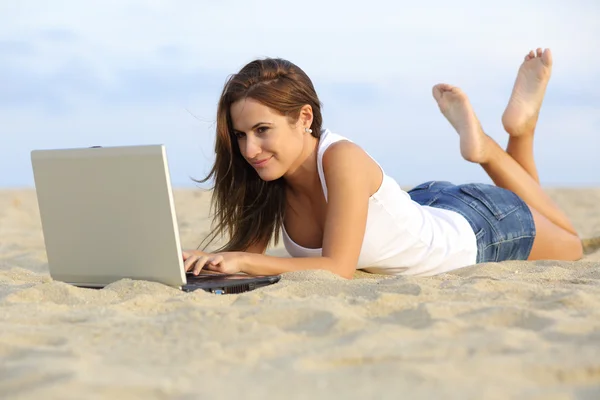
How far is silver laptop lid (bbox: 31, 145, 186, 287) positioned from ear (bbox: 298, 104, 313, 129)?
1.10 meters

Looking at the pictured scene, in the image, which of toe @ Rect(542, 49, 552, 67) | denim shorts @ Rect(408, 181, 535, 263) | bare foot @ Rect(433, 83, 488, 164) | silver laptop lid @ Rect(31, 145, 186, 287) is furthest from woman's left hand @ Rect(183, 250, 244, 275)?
toe @ Rect(542, 49, 552, 67)

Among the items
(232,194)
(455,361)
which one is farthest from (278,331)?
(232,194)

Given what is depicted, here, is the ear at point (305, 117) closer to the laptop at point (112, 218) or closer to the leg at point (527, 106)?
the laptop at point (112, 218)

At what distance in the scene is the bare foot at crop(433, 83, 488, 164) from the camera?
4.55 metres

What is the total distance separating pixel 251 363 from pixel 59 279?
150cm

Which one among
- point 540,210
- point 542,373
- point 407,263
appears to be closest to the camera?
point 542,373

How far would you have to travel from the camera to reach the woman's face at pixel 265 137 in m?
3.31

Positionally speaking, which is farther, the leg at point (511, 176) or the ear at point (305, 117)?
the leg at point (511, 176)

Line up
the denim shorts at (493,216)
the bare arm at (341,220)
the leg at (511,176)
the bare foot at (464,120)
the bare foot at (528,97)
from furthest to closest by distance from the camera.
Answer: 1. the bare foot at (528,97)
2. the bare foot at (464,120)
3. the leg at (511,176)
4. the denim shorts at (493,216)
5. the bare arm at (341,220)

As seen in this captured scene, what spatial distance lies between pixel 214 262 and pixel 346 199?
66 centimetres

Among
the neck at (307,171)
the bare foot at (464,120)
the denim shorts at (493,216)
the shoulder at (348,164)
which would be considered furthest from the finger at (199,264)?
the bare foot at (464,120)

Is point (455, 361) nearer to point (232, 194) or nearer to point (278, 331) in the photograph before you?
point (278, 331)

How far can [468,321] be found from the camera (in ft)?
6.84

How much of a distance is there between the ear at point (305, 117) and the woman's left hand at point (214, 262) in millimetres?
760
